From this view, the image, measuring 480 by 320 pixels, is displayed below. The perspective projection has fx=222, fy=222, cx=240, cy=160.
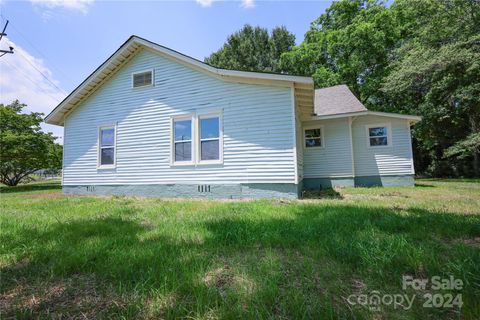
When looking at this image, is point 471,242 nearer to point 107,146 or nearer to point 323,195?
point 323,195

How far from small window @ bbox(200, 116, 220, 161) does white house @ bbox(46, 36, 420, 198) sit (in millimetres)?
35

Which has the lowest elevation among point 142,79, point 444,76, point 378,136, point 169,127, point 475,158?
point 475,158

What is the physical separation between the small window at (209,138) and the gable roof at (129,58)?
5.11 feet

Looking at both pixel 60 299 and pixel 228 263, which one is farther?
pixel 228 263

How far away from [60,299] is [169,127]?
7.07 meters

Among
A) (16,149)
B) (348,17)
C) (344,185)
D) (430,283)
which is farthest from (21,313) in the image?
(348,17)

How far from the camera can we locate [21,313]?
154cm

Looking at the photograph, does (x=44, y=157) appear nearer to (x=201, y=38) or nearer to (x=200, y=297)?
(x=201, y=38)

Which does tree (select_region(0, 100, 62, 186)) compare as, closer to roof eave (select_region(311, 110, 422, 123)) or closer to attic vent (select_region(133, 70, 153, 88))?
attic vent (select_region(133, 70, 153, 88))

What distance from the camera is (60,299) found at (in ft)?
5.66

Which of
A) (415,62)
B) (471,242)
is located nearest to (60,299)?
(471,242)

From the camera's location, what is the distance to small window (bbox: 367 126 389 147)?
35.4 feet

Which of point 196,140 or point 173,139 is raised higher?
point 173,139

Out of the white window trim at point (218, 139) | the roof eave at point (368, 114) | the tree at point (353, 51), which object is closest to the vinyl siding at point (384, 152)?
the roof eave at point (368, 114)
